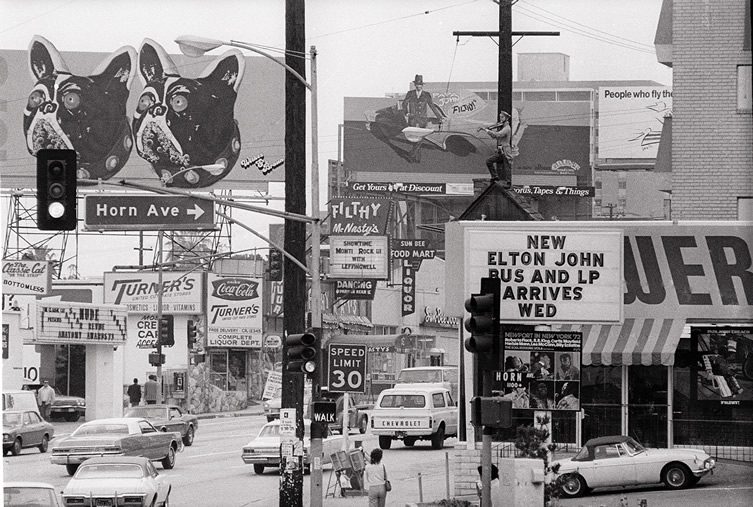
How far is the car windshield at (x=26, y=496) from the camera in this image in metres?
17.5

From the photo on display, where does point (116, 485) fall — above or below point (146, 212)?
below

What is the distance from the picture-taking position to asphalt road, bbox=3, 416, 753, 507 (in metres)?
22.1

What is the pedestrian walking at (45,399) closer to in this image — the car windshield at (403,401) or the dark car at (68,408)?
the dark car at (68,408)

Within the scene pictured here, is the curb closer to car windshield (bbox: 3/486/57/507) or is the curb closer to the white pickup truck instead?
the white pickup truck

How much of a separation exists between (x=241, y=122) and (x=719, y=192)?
30.0m

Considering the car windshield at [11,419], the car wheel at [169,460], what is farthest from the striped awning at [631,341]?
the car windshield at [11,419]

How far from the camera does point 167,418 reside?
1527 inches

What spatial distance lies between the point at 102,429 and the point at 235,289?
38.3 m

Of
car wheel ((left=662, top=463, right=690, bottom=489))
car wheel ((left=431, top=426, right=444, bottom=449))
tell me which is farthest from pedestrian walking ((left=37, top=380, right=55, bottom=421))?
car wheel ((left=662, top=463, right=690, bottom=489))

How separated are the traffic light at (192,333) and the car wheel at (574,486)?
45.9 meters

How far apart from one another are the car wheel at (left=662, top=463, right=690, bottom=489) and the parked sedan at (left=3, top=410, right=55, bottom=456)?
20.2 m

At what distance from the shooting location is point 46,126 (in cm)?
5706

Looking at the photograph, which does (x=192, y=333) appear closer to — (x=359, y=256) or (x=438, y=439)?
(x=359, y=256)

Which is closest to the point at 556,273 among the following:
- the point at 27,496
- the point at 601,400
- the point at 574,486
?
the point at 601,400
